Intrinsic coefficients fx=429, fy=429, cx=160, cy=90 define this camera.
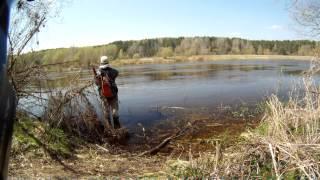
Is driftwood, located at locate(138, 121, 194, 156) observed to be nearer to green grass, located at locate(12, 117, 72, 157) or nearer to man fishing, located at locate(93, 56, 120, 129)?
green grass, located at locate(12, 117, 72, 157)

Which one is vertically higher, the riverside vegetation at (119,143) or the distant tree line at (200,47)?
the distant tree line at (200,47)

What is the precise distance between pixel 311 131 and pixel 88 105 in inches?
236

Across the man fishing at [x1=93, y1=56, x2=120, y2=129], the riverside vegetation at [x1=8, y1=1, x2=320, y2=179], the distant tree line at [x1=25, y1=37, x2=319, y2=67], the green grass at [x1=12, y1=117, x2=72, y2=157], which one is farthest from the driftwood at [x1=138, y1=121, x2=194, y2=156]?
the distant tree line at [x1=25, y1=37, x2=319, y2=67]

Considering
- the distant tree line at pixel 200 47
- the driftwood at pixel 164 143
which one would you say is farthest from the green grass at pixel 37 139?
the distant tree line at pixel 200 47

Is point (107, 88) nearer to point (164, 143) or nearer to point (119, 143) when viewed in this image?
point (119, 143)

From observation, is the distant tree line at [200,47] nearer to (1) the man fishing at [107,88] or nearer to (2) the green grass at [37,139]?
(1) the man fishing at [107,88]

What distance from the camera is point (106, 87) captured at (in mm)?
11633

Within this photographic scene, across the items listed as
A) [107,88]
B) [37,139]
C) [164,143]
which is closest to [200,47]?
[107,88]

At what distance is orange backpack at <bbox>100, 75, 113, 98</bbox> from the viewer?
11578 mm

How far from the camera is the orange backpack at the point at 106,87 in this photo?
456 inches

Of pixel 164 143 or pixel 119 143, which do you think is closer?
pixel 164 143

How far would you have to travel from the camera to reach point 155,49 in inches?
4970

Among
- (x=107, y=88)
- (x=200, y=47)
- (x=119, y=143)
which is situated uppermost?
(x=200, y=47)

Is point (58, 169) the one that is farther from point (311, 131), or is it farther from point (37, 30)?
point (311, 131)
